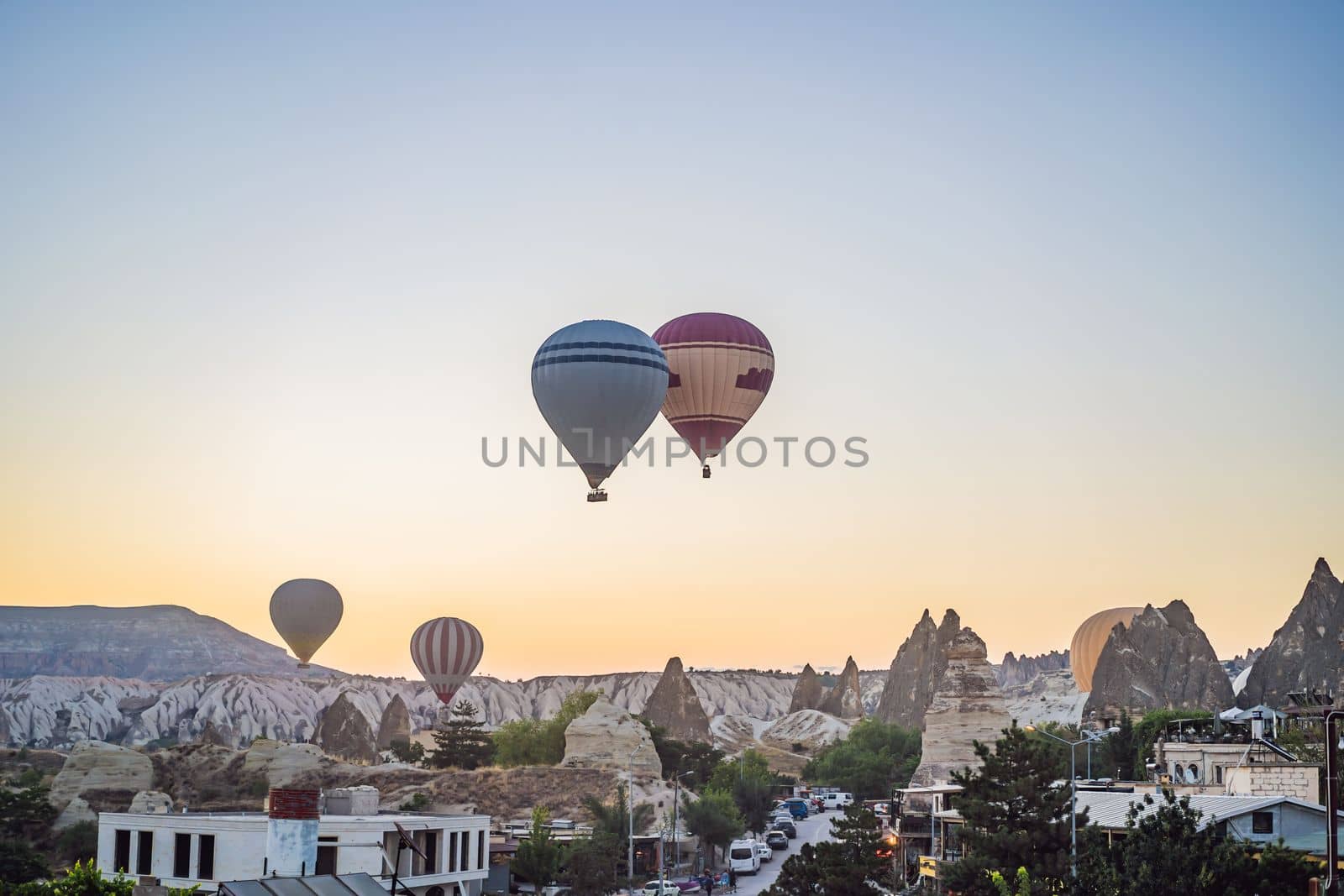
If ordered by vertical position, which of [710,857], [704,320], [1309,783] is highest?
[704,320]

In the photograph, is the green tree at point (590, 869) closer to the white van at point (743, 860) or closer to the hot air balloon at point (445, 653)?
the white van at point (743, 860)

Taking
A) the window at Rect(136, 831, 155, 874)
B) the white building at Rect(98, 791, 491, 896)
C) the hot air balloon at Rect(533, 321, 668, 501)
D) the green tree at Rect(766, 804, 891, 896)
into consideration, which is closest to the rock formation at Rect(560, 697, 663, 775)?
the green tree at Rect(766, 804, 891, 896)

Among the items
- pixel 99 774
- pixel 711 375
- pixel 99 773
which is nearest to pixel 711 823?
pixel 99 774

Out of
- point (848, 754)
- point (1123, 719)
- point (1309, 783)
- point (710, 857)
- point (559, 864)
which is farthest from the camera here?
point (848, 754)

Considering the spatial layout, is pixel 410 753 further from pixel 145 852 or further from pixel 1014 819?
pixel 1014 819

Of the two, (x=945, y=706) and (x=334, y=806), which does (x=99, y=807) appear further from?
(x=945, y=706)

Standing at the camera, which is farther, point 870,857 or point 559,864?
point 559,864

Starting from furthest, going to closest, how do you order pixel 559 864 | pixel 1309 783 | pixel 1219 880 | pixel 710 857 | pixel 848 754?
pixel 848 754
pixel 710 857
pixel 559 864
pixel 1309 783
pixel 1219 880

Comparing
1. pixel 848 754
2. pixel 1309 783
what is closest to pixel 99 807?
pixel 1309 783
